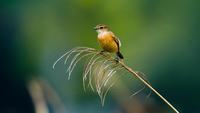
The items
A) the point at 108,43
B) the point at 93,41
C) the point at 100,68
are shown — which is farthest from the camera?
the point at 93,41

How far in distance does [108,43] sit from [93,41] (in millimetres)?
20343

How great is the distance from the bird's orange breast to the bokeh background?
49.8 feet

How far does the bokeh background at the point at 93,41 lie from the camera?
79.9 feet

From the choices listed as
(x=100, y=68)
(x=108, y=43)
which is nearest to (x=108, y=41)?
(x=108, y=43)

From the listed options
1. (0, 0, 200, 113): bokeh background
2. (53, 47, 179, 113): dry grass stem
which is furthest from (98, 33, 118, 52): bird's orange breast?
(0, 0, 200, 113): bokeh background

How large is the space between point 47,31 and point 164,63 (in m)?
4.46

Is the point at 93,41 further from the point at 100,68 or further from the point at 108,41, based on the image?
the point at 100,68

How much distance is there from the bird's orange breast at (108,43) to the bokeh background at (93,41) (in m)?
15.2

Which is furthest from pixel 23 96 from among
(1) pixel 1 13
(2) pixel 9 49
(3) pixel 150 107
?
(3) pixel 150 107

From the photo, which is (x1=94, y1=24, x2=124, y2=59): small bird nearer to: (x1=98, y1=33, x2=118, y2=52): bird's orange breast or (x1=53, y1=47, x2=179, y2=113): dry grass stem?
(x1=98, y1=33, x2=118, y2=52): bird's orange breast

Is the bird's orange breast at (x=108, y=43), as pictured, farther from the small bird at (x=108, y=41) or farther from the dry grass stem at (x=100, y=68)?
the dry grass stem at (x=100, y=68)

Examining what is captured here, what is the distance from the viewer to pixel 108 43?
16.5 feet

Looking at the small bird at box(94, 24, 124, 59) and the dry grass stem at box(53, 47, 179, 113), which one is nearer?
the dry grass stem at box(53, 47, 179, 113)

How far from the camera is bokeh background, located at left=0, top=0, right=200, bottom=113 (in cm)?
2436
